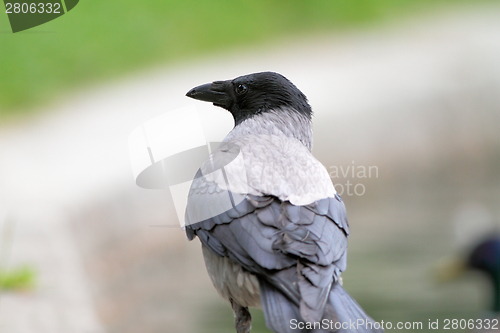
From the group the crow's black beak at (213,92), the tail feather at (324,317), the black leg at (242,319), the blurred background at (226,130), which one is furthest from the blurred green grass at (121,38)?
the tail feather at (324,317)

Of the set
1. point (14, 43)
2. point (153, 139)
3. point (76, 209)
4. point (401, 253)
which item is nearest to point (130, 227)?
point (76, 209)

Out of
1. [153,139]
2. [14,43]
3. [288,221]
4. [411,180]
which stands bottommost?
[411,180]

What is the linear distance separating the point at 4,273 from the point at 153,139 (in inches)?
41.5

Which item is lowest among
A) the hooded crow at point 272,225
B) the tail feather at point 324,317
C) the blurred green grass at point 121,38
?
the tail feather at point 324,317

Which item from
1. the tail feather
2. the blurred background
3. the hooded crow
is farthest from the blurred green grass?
the tail feather

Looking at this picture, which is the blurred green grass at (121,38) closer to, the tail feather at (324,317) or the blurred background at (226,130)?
the blurred background at (226,130)

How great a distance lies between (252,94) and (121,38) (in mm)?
2855

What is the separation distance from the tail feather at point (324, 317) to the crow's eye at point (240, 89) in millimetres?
979

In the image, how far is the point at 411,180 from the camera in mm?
5059

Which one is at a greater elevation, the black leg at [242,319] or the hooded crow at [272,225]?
the hooded crow at [272,225]

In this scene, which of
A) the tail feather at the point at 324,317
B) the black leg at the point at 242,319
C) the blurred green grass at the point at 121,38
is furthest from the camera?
the blurred green grass at the point at 121,38

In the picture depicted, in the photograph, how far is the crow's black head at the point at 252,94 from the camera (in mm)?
2143

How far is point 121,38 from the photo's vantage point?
460 cm

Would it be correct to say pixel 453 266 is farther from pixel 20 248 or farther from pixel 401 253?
pixel 20 248
